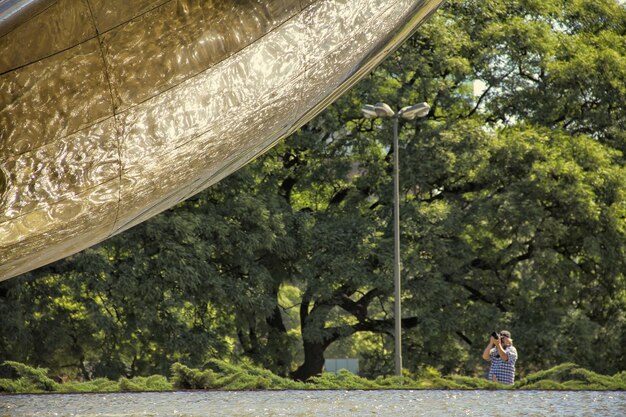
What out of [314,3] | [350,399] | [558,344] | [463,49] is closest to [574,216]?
[558,344]

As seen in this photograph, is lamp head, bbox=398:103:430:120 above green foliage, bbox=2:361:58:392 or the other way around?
above

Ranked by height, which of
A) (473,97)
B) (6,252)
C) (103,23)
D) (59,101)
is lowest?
(6,252)

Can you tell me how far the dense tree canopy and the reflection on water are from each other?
1184 centimetres

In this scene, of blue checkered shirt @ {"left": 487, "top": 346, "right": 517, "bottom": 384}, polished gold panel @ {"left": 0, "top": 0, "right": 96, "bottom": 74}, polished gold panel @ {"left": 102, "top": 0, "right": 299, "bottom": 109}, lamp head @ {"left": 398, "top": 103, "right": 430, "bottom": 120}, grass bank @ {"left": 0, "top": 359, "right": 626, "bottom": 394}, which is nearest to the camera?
polished gold panel @ {"left": 0, "top": 0, "right": 96, "bottom": 74}

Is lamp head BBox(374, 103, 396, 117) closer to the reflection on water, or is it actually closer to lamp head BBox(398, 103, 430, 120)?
lamp head BBox(398, 103, 430, 120)

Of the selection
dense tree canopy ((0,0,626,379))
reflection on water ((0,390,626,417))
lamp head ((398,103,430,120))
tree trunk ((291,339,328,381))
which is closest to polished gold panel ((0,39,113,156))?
reflection on water ((0,390,626,417))

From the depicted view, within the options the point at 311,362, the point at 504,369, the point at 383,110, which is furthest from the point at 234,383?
the point at 311,362

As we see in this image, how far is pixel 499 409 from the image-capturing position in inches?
237

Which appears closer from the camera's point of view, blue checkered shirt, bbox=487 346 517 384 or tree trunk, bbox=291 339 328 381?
blue checkered shirt, bbox=487 346 517 384

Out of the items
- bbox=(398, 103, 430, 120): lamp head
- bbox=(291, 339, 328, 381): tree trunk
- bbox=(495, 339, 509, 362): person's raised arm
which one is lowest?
bbox=(291, 339, 328, 381): tree trunk

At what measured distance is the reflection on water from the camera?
5.90m

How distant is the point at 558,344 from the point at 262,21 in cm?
1799

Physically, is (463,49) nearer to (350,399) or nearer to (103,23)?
(350,399)

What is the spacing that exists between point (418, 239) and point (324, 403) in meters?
14.6
